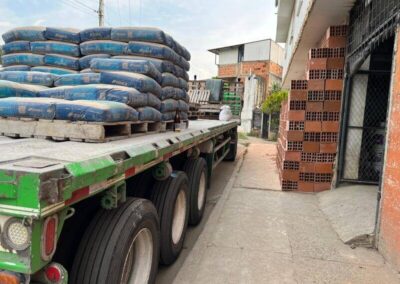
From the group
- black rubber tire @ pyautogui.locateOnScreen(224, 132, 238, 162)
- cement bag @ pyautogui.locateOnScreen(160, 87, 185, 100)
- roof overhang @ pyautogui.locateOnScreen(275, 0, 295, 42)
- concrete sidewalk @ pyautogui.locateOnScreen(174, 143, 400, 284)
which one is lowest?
concrete sidewalk @ pyautogui.locateOnScreen(174, 143, 400, 284)

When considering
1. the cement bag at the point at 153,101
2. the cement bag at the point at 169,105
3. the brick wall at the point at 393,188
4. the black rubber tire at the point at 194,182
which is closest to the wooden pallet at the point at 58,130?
the cement bag at the point at 153,101

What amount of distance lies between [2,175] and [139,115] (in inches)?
85.4

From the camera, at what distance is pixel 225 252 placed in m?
3.75

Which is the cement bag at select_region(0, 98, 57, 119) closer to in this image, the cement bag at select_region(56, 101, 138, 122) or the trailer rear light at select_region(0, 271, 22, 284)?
the cement bag at select_region(56, 101, 138, 122)

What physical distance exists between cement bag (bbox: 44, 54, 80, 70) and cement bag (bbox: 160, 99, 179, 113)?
134 cm

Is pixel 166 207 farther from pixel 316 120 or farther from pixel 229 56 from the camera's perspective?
pixel 229 56

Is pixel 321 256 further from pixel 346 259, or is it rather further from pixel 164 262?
pixel 164 262

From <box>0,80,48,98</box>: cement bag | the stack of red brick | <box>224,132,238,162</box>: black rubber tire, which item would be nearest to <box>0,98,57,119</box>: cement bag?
<box>0,80,48,98</box>: cement bag

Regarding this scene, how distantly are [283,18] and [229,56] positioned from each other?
19.3 meters

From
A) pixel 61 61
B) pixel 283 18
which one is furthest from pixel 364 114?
pixel 283 18

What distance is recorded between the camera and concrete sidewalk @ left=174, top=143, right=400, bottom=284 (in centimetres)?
Answer: 328

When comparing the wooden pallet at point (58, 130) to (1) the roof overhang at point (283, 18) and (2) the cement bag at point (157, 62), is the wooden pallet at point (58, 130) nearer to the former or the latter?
(2) the cement bag at point (157, 62)

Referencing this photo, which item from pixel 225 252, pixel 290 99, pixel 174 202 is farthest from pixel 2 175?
pixel 290 99

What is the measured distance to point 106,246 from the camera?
1.99m
